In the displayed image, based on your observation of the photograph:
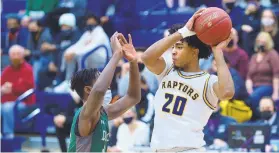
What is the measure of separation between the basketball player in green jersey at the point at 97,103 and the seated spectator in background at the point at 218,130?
13.0 ft

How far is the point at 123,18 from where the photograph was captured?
13.0 m

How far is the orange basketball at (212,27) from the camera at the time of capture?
5.11 m

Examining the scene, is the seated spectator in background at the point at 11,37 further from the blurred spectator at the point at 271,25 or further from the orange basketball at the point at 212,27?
the orange basketball at the point at 212,27

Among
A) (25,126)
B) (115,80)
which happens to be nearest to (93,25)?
(115,80)

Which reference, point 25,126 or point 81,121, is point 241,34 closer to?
point 25,126

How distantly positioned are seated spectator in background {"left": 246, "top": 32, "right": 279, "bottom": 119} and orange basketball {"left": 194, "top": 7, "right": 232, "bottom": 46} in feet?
16.1

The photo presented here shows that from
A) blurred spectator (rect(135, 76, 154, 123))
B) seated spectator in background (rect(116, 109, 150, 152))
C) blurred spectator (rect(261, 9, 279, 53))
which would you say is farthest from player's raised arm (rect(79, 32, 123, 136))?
blurred spectator (rect(261, 9, 279, 53))

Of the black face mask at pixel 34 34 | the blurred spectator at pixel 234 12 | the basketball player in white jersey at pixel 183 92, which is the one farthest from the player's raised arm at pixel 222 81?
the black face mask at pixel 34 34

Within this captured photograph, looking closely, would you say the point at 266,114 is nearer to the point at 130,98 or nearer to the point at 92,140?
the point at 130,98

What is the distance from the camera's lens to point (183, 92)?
5.30m

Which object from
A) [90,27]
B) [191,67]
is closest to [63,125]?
[90,27]

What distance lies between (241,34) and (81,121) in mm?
6653

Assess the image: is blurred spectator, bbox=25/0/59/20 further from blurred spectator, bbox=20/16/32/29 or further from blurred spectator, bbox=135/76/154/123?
blurred spectator, bbox=135/76/154/123

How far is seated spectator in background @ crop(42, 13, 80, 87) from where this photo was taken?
40.4 feet
